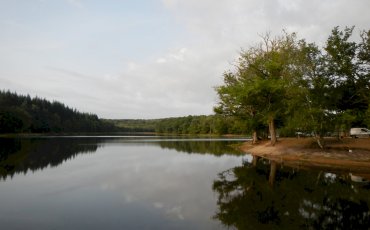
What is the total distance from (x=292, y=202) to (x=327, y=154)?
25076mm

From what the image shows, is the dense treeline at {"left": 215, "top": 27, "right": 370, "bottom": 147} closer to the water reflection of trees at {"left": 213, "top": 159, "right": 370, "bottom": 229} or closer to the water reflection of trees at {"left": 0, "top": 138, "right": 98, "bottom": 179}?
the water reflection of trees at {"left": 213, "top": 159, "right": 370, "bottom": 229}

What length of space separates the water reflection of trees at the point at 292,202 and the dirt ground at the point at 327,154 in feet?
29.8

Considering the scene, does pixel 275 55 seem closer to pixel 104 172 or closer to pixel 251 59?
pixel 251 59

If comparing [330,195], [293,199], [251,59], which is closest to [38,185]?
[293,199]

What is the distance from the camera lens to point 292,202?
19.3 m

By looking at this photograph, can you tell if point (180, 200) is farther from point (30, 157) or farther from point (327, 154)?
point (30, 157)

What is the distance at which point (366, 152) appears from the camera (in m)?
39.3

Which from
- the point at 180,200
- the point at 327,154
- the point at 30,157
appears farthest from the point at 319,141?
the point at 30,157

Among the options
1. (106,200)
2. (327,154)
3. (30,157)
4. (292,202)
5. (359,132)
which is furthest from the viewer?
(359,132)

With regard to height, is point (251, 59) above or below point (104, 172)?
above

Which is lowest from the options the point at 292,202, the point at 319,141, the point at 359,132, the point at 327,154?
the point at 292,202

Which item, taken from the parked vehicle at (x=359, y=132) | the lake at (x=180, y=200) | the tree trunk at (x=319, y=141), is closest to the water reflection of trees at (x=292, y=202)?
the lake at (x=180, y=200)

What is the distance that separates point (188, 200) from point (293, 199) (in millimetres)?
6626

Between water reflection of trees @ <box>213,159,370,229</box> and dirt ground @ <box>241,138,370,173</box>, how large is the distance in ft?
29.8
